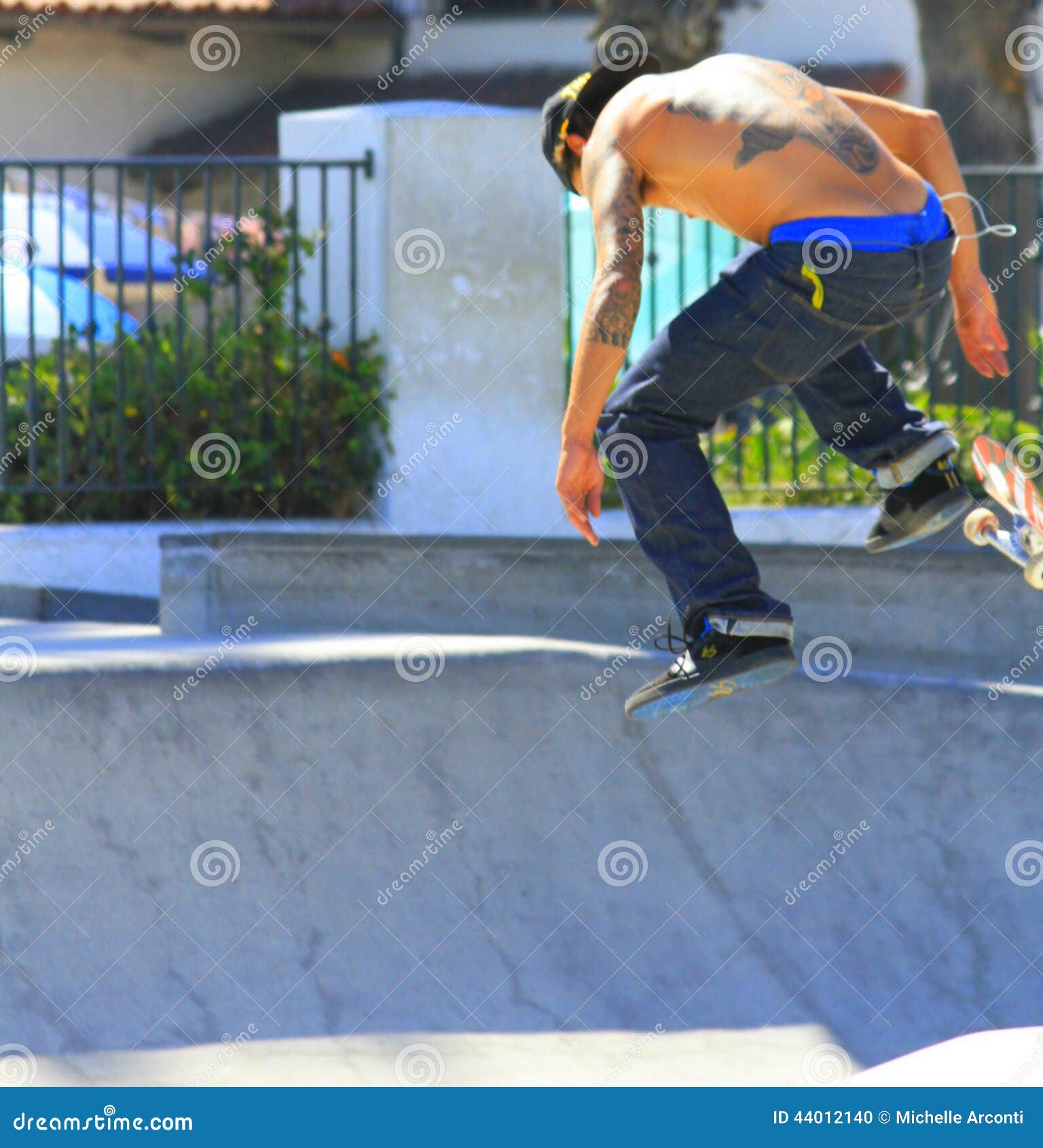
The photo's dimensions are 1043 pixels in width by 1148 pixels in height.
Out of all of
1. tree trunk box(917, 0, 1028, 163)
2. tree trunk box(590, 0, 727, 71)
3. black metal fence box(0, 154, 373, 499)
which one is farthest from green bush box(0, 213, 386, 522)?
tree trunk box(917, 0, 1028, 163)

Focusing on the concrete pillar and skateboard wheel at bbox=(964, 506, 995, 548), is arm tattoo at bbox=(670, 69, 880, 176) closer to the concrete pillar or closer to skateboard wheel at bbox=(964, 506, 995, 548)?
skateboard wheel at bbox=(964, 506, 995, 548)

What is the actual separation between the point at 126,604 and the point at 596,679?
3.53m

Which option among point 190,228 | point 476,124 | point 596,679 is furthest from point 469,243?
point 190,228

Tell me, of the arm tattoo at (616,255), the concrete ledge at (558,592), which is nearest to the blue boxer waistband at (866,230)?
the arm tattoo at (616,255)

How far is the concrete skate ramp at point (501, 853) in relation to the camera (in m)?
4.46

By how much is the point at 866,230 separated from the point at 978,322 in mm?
729

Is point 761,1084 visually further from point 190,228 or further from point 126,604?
point 190,228

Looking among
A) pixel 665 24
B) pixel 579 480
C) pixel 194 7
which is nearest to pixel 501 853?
pixel 579 480

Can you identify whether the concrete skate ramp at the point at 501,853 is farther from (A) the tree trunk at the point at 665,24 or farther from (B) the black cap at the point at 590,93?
(A) the tree trunk at the point at 665,24

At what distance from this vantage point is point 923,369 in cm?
927

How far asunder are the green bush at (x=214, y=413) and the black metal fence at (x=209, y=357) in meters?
0.01

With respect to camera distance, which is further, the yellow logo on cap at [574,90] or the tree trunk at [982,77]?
the tree trunk at [982,77]

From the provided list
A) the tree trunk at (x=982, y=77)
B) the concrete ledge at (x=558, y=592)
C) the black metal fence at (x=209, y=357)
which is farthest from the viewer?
the tree trunk at (x=982, y=77)

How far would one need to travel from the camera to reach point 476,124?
341 inches
